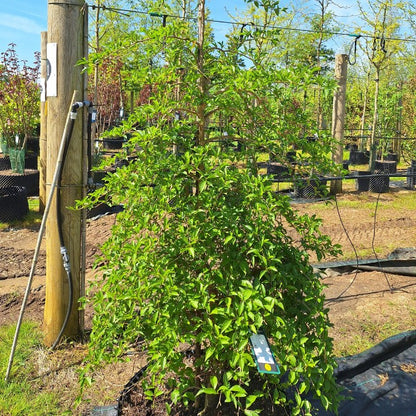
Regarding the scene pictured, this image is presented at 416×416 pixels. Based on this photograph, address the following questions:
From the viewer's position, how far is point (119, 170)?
1.79 m

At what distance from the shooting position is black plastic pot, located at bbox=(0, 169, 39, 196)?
8038 mm

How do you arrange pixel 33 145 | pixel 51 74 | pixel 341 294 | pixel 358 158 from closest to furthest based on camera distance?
pixel 51 74 < pixel 341 294 < pixel 33 145 < pixel 358 158

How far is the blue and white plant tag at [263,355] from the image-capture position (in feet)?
4.82

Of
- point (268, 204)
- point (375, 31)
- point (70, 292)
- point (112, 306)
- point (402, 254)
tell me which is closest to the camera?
point (268, 204)

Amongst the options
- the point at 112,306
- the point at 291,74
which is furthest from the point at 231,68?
the point at 112,306

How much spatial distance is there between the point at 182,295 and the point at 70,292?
1.58 meters

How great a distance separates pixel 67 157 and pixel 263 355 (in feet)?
6.72

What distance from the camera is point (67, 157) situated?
2.96 meters

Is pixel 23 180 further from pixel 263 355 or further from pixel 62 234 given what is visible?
pixel 263 355

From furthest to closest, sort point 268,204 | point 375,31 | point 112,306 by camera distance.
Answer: point 375,31 → point 112,306 → point 268,204

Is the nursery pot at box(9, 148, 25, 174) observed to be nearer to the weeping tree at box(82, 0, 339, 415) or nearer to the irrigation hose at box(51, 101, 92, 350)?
the irrigation hose at box(51, 101, 92, 350)

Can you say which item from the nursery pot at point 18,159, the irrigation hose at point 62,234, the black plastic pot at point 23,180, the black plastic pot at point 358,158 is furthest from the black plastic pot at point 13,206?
the black plastic pot at point 358,158

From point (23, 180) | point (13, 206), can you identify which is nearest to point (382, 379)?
point (13, 206)

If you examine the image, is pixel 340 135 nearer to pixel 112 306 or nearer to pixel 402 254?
pixel 402 254
